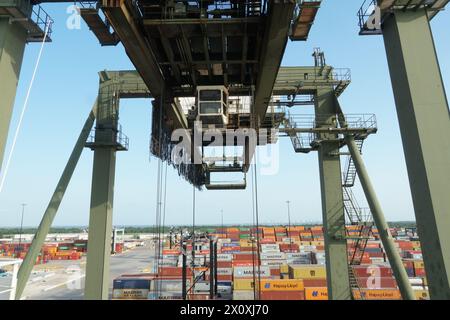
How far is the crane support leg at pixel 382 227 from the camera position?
9.73m

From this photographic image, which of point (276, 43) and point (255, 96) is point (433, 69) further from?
point (255, 96)

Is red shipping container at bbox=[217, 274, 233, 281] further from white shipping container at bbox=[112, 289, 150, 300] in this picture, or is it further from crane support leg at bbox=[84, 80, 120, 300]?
crane support leg at bbox=[84, 80, 120, 300]

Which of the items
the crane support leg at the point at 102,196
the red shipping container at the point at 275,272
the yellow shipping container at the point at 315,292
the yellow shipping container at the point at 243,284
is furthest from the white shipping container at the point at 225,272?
the crane support leg at the point at 102,196

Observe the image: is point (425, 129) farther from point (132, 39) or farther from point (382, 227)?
point (132, 39)

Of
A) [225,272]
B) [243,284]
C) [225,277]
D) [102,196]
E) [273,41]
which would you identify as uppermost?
[273,41]

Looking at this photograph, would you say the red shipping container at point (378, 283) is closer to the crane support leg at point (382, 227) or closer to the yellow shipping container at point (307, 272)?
the yellow shipping container at point (307, 272)

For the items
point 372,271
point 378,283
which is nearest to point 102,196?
point 378,283

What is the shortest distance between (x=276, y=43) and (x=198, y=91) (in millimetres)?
3307

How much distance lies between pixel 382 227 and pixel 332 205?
7.84ft

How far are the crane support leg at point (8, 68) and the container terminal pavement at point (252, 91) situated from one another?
0.03 metres

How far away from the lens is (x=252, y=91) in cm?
1027

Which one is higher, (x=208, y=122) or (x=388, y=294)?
(x=208, y=122)
